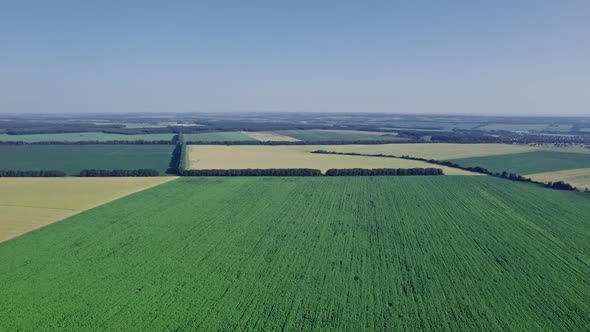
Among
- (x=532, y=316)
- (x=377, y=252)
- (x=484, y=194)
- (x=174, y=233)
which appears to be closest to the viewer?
(x=532, y=316)

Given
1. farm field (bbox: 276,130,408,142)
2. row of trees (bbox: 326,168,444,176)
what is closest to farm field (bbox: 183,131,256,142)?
farm field (bbox: 276,130,408,142)

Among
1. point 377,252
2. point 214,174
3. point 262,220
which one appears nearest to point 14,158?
point 214,174

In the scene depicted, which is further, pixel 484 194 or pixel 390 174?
pixel 390 174

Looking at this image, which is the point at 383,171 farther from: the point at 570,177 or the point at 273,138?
the point at 273,138

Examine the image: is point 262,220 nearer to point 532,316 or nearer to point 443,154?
point 532,316

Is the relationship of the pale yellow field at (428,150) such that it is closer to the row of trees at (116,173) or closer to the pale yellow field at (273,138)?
the pale yellow field at (273,138)

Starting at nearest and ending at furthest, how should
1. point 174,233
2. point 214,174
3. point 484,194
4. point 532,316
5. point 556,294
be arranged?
point 532,316, point 556,294, point 174,233, point 484,194, point 214,174

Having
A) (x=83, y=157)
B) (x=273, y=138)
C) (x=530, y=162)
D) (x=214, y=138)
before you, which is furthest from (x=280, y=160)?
(x=214, y=138)
